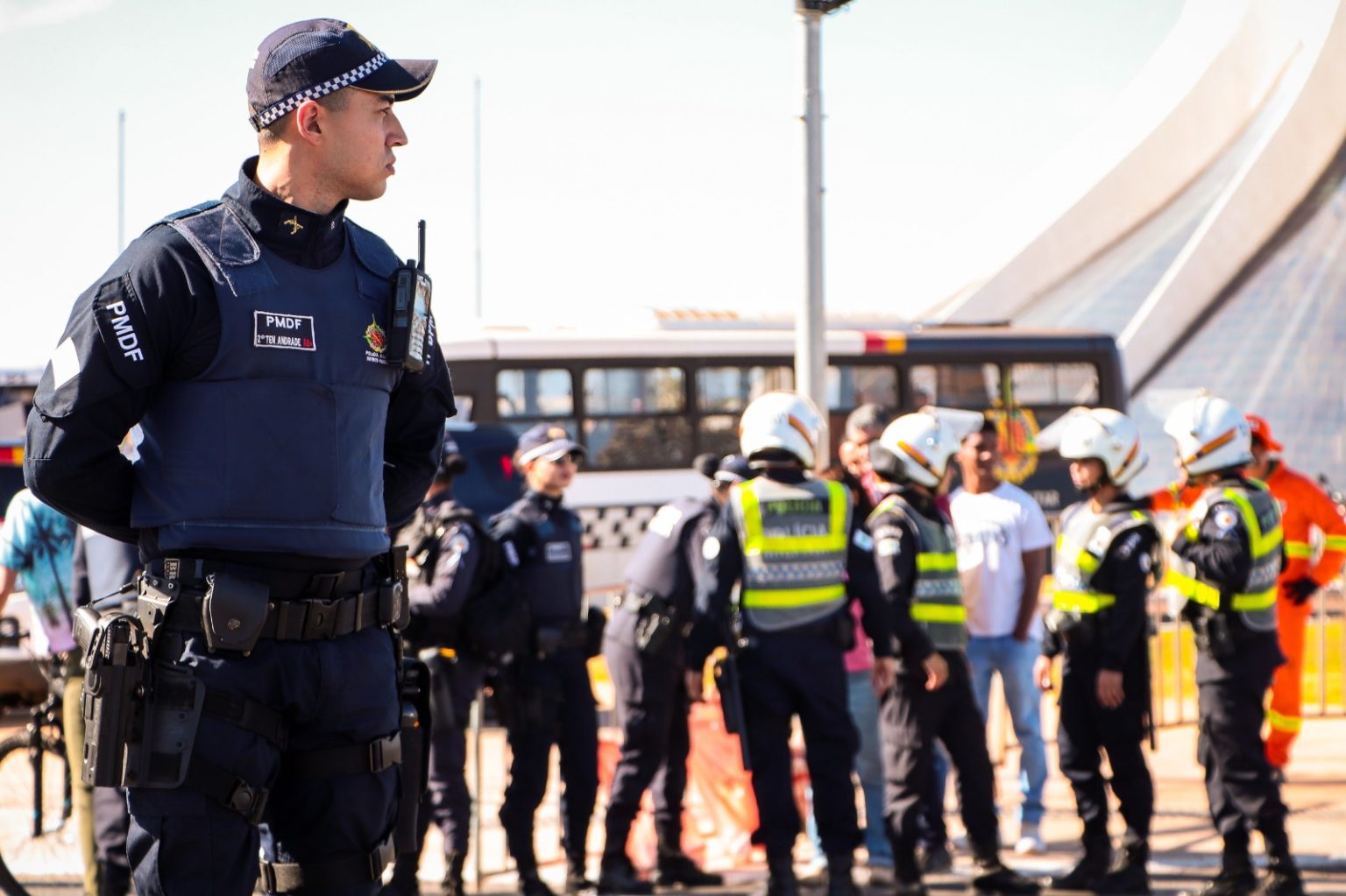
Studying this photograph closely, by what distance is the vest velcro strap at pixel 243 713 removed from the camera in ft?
8.99

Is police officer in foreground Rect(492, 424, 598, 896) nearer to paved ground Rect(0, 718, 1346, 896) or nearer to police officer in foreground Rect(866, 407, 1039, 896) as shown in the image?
paved ground Rect(0, 718, 1346, 896)

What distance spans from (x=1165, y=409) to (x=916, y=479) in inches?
1214

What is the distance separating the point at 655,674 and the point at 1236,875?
241 centimetres

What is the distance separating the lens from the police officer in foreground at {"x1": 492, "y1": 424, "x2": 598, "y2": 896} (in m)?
6.63

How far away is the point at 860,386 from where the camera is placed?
741 inches

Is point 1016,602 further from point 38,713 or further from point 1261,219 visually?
point 1261,219

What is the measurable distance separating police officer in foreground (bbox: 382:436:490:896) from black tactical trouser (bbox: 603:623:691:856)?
2.08 feet

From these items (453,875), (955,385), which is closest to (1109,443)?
(453,875)

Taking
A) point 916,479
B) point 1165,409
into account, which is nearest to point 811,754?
point 916,479

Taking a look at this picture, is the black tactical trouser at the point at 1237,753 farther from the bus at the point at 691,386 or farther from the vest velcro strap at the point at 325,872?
the bus at the point at 691,386

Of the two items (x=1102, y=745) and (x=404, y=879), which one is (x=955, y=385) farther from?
(x=404, y=879)

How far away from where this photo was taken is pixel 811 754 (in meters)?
6.25

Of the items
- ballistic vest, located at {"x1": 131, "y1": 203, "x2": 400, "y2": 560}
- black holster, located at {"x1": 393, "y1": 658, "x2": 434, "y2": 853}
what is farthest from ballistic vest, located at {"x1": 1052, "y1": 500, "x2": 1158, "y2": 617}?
ballistic vest, located at {"x1": 131, "y1": 203, "x2": 400, "y2": 560}

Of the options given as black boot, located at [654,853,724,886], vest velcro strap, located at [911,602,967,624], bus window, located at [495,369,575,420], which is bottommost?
black boot, located at [654,853,724,886]
